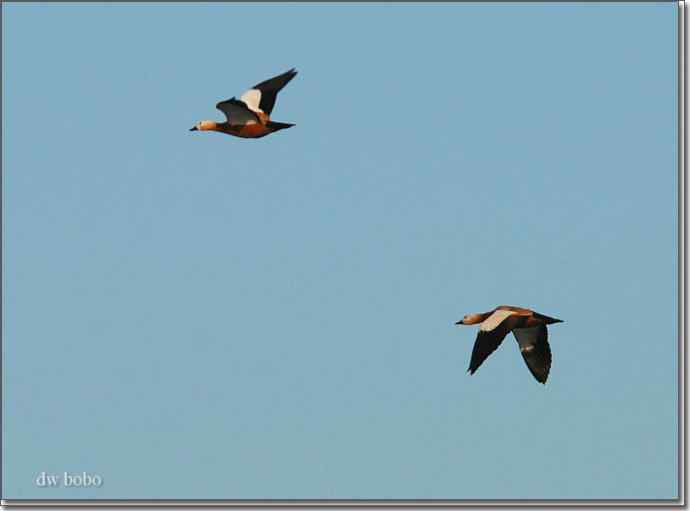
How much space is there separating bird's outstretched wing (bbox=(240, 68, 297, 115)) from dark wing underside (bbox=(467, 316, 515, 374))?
19.0 feet

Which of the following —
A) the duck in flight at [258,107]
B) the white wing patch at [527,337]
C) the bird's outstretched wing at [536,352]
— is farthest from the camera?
the bird's outstretched wing at [536,352]

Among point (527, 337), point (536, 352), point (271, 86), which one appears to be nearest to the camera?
point (271, 86)

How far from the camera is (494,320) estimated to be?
2881 cm

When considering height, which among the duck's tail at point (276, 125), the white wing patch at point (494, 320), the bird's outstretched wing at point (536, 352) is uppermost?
the duck's tail at point (276, 125)

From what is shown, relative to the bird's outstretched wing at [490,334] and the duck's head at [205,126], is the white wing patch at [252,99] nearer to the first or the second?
the duck's head at [205,126]

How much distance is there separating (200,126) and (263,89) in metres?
2.10

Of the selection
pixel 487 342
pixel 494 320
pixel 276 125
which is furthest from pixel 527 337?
pixel 276 125

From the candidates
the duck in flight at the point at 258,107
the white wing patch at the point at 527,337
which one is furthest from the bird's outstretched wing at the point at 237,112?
the white wing patch at the point at 527,337

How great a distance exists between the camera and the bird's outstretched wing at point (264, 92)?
1117 inches

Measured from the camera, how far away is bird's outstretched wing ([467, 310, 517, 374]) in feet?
92.4

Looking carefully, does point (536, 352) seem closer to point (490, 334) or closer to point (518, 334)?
point (518, 334)

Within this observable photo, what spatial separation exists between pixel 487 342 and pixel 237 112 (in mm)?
6270

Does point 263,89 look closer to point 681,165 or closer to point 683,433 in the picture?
point 681,165

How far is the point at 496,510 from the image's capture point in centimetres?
2469
